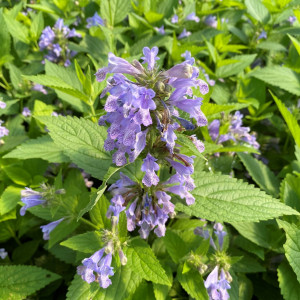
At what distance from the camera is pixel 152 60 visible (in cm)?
163

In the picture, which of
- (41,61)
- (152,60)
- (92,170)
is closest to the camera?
(152,60)

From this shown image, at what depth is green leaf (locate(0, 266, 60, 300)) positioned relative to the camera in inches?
94.6

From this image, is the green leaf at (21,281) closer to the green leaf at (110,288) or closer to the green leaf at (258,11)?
the green leaf at (110,288)

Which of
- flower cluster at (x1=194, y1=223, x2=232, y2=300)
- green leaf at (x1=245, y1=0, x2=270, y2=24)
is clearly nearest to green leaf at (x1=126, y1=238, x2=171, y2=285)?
flower cluster at (x1=194, y1=223, x2=232, y2=300)

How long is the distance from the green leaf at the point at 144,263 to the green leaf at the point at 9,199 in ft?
4.16

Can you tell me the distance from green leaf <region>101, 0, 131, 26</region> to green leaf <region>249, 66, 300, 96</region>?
1907 millimetres

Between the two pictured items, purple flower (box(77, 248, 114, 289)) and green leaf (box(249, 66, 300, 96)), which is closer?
purple flower (box(77, 248, 114, 289))

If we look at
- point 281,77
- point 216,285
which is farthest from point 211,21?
point 216,285

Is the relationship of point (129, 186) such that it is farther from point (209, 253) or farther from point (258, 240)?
point (258, 240)

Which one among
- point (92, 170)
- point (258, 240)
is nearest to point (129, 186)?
point (92, 170)

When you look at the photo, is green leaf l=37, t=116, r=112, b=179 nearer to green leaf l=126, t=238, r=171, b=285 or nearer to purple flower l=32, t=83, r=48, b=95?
green leaf l=126, t=238, r=171, b=285

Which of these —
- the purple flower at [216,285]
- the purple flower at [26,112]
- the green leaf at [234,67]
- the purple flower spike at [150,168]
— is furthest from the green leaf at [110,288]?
the green leaf at [234,67]

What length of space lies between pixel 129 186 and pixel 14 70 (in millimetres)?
2680

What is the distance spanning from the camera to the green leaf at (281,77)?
3404mm
